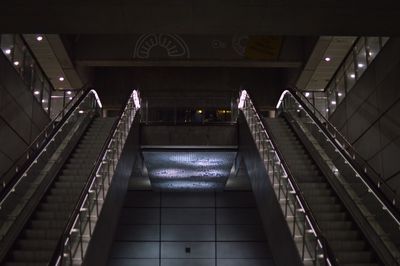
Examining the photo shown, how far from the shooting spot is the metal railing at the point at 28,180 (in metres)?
9.41

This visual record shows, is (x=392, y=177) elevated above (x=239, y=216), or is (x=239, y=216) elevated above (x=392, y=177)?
(x=239, y=216)

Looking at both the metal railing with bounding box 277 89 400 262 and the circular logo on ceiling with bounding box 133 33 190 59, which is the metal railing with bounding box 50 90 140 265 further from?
the circular logo on ceiling with bounding box 133 33 190 59

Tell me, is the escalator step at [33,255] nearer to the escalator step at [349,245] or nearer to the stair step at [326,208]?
the escalator step at [349,245]

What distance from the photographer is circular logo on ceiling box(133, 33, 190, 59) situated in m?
20.1

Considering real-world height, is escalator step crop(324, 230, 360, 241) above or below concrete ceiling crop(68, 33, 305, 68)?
below

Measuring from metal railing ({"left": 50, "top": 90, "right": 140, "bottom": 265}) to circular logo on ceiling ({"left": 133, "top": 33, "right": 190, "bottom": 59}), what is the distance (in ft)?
22.9

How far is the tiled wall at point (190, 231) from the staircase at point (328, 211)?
29.2ft

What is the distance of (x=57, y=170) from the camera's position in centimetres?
1194

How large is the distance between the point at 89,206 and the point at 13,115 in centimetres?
689

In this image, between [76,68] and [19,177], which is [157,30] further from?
[76,68]

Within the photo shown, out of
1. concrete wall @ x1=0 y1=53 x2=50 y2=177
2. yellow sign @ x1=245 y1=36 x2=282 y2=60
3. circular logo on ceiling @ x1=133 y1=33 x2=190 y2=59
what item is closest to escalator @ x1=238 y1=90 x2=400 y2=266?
yellow sign @ x1=245 y1=36 x2=282 y2=60

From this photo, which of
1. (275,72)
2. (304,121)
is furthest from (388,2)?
(275,72)

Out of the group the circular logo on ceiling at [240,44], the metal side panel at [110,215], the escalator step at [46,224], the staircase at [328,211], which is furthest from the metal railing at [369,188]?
the escalator step at [46,224]

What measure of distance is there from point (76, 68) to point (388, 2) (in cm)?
1421
